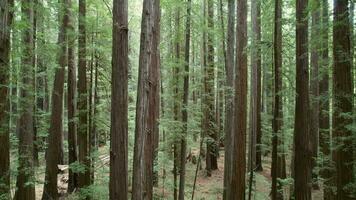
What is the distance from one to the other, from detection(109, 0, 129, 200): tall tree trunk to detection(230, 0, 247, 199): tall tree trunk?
13.1 feet

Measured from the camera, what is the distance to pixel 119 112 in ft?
16.1

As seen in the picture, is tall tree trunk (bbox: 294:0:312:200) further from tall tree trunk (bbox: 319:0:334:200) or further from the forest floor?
the forest floor

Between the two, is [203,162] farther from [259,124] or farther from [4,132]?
[4,132]

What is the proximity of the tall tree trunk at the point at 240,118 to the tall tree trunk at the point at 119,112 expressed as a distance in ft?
13.1

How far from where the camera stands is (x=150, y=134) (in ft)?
13.8

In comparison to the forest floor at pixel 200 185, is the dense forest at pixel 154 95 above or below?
above

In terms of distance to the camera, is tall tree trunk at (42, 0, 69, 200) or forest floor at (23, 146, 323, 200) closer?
tall tree trunk at (42, 0, 69, 200)

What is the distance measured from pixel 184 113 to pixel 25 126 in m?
5.15

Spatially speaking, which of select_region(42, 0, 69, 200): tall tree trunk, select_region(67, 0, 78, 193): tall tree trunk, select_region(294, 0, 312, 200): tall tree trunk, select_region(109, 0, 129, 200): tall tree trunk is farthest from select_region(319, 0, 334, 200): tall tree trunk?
select_region(67, 0, 78, 193): tall tree trunk

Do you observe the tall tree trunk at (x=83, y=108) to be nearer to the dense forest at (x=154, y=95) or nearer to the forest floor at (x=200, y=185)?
the dense forest at (x=154, y=95)

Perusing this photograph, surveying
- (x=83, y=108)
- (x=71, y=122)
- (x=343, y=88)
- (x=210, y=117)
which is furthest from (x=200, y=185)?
(x=343, y=88)

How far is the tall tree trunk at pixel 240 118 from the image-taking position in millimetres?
8164

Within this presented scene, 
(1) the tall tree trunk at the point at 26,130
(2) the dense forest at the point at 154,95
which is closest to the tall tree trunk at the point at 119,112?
(2) the dense forest at the point at 154,95

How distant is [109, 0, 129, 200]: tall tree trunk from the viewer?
4871 millimetres
